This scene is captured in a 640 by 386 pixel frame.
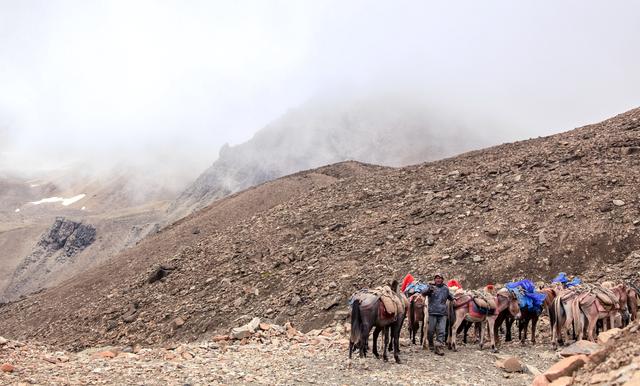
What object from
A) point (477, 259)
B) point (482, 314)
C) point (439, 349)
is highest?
point (477, 259)

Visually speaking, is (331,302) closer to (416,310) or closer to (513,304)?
(416,310)

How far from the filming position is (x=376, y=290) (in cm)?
1156

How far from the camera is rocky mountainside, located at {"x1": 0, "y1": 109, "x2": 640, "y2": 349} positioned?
17672 mm

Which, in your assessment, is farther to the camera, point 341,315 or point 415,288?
point 341,315

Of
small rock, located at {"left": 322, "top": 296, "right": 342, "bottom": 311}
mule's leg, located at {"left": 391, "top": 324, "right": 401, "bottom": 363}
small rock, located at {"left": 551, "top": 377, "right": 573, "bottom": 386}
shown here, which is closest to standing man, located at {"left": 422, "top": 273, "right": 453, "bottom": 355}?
mule's leg, located at {"left": 391, "top": 324, "right": 401, "bottom": 363}

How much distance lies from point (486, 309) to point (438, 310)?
123cm

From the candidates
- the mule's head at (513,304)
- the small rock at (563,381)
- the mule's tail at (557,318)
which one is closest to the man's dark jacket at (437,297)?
the mule's head at (513,304)

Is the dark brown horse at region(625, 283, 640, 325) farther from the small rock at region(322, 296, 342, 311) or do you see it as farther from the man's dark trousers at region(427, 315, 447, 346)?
the small rock at region(322, 296, 342, 311)

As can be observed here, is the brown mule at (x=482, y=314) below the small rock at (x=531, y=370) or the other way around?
the other way around

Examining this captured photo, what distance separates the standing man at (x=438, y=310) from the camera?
12.4 meters

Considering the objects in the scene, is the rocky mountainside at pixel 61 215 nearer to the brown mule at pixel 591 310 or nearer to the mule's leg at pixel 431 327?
the mule's leg at pixel 431 327

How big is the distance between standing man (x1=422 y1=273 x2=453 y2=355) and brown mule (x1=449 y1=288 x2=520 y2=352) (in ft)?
1.09

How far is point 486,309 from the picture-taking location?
1270cm

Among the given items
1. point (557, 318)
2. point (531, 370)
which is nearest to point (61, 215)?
point (557, 318)
